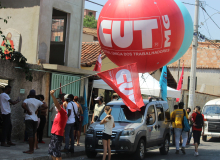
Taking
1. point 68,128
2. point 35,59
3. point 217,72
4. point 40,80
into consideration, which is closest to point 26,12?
point 35,59

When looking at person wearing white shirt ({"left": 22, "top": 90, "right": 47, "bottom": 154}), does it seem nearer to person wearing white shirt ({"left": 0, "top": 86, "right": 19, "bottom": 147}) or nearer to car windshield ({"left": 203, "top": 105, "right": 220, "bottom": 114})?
person wearing white shirt ({"left": 0, "top": 86, "right": 19, "bottom": 147})

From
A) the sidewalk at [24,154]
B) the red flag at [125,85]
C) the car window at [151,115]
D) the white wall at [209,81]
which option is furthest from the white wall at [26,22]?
the white wall at [209,81]

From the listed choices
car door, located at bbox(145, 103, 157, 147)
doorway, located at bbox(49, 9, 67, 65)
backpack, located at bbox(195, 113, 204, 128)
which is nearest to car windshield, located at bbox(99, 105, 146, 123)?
car door, located at bbox(145, 103, 157, 147)

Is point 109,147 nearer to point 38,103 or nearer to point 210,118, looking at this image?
point 38,103

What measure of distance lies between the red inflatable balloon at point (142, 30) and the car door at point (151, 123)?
1563mm

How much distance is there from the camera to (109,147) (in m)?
9.65

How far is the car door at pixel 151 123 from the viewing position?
11.0 meters

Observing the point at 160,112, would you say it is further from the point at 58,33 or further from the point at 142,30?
the point at 58,33

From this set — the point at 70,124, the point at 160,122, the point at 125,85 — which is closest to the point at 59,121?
the point at 125,85

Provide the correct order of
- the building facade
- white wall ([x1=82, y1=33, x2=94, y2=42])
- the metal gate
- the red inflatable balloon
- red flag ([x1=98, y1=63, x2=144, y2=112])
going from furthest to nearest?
white wall ([x1=82, y1=33, x2=94, y2=42]), the metal gate, the building facade, the red inflatable balloon, red flag ([x1=98, y1=63, x2=144, y2=112])

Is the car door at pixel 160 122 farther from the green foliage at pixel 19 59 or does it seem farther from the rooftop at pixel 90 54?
the rooftop at pixel 90 54

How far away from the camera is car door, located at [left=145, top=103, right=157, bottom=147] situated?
10966mm

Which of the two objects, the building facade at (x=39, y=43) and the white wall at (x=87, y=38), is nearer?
the building facade at (x=39, y=43)

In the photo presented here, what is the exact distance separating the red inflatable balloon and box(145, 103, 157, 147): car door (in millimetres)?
1563
